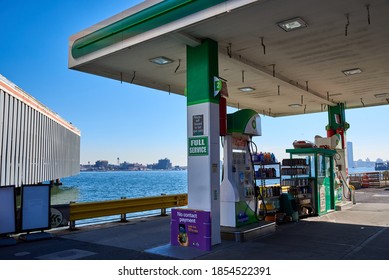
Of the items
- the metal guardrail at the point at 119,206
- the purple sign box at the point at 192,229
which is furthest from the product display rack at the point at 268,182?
the metal guardrail at the point at 119,206

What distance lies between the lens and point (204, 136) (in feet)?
23.0

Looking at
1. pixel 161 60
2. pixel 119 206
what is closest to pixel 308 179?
pixel 119 206

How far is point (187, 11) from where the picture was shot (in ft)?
21.0

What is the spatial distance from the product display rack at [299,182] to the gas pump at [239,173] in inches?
97.0

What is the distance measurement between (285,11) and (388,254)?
4603 mm

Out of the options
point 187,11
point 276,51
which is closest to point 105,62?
point 187,11

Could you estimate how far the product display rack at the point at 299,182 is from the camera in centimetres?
1082

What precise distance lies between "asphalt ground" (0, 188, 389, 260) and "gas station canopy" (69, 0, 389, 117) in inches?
164

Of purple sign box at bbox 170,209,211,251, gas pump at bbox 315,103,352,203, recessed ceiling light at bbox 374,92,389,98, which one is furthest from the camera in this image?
gas pump at bbox 315,103,352,203

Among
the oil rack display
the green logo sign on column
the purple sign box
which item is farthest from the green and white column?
the oil rack display

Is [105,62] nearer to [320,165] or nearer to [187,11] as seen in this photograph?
[187,11]

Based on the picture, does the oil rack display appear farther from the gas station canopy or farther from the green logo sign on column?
the green logo sign on column

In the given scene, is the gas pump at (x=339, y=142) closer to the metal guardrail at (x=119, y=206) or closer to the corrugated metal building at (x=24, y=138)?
the metal guardrail at (x=119, y=206)

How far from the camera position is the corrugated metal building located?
23594 millimetres
